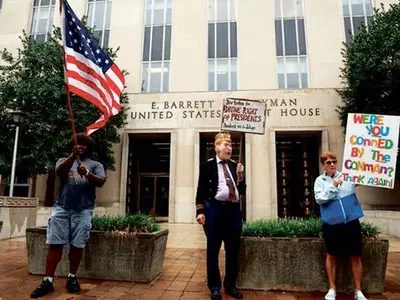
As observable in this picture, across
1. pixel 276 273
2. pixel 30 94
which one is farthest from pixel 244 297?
pixel 30 94

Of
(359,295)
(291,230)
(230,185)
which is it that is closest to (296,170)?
(291,230)

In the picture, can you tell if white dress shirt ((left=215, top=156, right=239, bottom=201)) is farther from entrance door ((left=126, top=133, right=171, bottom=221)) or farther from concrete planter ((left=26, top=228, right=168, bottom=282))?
entrance door ((left=126, top=133, right=171, bottom=221))

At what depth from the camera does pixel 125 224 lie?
4.67m

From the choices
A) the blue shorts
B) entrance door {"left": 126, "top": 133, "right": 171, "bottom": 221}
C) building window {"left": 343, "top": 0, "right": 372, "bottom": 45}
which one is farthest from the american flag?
building window {"left": 343, "top": 0, "right": 372, "bottom": 45}

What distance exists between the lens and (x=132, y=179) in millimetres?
17922

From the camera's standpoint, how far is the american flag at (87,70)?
441cm

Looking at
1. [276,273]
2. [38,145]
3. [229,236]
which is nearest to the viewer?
[229,236]

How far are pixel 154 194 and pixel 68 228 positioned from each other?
46.5ft

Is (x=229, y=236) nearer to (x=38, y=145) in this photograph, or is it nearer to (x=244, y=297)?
(x=244, y=297)

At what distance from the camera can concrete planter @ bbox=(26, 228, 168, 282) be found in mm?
4336

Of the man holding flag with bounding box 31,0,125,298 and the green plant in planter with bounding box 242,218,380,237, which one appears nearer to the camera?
the man holding flag with bounding box 31,0,125,298

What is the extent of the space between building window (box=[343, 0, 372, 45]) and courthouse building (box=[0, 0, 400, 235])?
2.4 inches

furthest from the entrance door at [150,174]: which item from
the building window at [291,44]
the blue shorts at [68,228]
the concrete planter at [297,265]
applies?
the concrete planter at [297,265]

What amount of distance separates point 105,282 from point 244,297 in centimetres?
197
